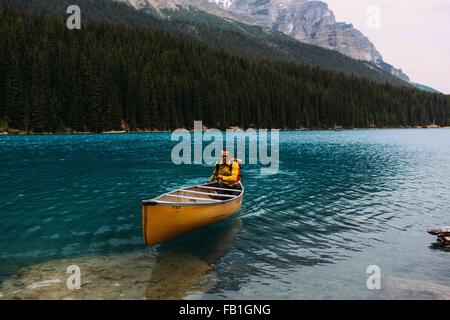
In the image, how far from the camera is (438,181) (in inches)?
1357

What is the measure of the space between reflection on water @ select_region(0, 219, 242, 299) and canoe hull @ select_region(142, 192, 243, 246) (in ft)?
2.26

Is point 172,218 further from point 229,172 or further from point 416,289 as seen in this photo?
point 416,289

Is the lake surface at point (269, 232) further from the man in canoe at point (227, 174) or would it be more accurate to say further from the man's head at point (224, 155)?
the man's head at point (224, 155)

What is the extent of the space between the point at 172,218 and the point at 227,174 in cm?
753

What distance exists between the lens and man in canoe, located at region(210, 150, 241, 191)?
21.4 metres

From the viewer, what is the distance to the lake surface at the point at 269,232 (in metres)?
12.0

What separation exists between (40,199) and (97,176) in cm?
1030

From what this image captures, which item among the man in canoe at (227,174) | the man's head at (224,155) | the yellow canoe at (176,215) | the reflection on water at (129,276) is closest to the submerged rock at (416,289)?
the reflection on water at (129,276)

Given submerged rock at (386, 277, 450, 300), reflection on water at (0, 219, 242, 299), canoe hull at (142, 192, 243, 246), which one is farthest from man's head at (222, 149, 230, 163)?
submerged rock at (386, 277, 450, 300)

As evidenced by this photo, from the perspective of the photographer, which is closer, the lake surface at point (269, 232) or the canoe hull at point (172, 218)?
the lake surface at point (269, 232)

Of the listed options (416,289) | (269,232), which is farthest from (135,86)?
(416,289)

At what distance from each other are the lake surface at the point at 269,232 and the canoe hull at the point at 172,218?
659mm

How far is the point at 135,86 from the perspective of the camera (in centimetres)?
11431

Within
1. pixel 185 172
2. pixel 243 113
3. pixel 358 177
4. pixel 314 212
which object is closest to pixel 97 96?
pixel 243 113
